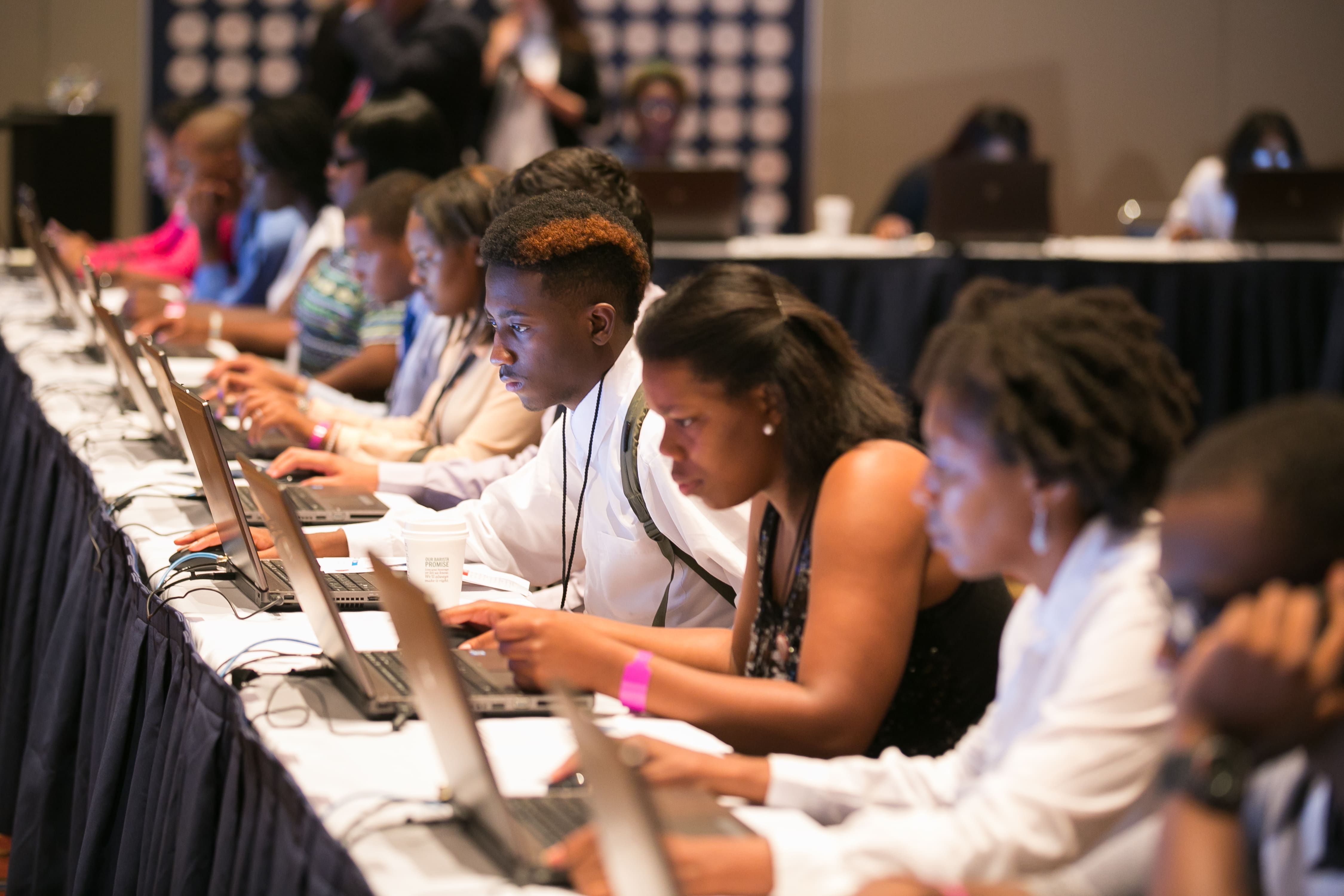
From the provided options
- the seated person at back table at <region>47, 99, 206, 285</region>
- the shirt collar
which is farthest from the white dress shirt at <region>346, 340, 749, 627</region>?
the seated person at back table at <region>47, 99, 206, 285</region>

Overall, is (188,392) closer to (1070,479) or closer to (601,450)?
(601,450)

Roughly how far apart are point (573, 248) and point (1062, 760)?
1107 millimetres

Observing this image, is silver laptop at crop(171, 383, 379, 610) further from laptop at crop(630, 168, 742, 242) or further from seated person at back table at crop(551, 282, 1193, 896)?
laptop at crop(630, 168, 742, 242)

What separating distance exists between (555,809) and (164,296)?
3.74m

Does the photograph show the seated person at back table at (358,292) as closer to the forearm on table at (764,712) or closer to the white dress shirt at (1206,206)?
the forearm on table at (764,712)

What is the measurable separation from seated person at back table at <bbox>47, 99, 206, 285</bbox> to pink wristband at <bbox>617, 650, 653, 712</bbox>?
429 centimetres

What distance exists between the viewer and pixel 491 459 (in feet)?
8.15

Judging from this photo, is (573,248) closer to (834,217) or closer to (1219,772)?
(1219,772)

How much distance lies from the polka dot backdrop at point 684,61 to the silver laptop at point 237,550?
5.08 meters

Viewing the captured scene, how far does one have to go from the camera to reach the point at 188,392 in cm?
185

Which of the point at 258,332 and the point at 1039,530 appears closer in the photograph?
the point at 1039,530

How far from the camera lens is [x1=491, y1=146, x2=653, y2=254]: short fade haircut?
2.31m

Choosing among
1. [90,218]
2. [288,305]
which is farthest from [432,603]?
[90,218]

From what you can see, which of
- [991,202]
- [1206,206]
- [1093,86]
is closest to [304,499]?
[991,202]
